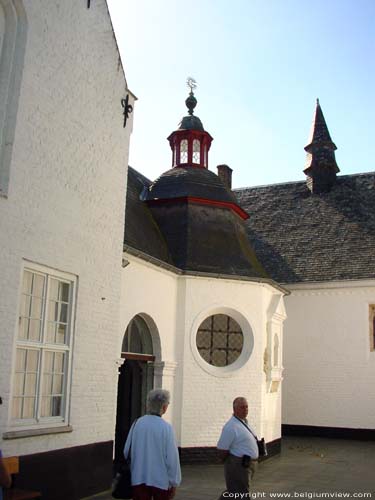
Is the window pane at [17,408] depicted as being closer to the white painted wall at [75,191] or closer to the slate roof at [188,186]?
the white painted wall at [75,191]

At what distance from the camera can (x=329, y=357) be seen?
69.3 ft

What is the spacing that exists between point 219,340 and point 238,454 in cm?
773

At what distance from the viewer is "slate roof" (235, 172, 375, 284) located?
2172cm

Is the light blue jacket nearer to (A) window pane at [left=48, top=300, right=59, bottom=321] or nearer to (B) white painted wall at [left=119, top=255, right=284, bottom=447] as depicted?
(A) window pane at [left=48, top=300, right=59, bottom=321]

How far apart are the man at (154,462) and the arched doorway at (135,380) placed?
6.64 m

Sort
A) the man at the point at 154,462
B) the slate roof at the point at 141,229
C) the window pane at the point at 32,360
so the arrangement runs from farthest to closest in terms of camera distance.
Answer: the slate roof at the point at 141,229, the window pane at the point at 32,360, the man at the point at 154,462

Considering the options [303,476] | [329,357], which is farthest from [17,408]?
[329,357]

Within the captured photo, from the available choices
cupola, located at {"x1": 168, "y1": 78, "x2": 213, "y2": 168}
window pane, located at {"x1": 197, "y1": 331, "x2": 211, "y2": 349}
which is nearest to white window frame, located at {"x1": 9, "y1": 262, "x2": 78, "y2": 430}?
window pane, located at {"x1": 197, "y1": 331, "x2": 211, "y2": 349}

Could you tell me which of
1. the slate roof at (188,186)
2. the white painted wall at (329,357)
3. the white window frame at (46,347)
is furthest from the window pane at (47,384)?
the white painted wall at (329,357)

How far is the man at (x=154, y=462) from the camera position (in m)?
5.95

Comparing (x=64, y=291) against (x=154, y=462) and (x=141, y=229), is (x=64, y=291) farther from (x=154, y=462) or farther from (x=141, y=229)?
(x=141, y=229)

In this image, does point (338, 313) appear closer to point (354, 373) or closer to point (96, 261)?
point (354, 373)

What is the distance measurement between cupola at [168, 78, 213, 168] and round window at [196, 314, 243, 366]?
16.7 ft

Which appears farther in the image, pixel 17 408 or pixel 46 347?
pixel 46 347
